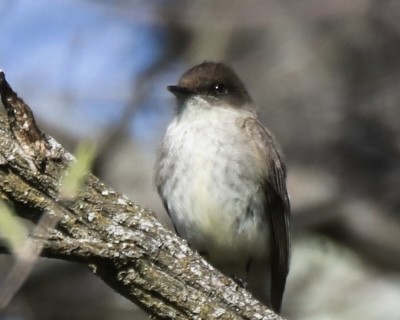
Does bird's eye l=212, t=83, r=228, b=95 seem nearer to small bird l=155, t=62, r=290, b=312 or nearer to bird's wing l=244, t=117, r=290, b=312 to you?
small bird l=155, t=62, r=290, b=312

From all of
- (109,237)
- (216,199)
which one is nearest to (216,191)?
(216,199)

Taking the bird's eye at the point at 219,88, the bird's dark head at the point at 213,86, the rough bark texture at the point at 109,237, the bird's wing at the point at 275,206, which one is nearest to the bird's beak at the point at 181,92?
the bird's dark head at the point at 213,86

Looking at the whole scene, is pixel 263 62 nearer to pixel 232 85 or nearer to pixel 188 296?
pixel 232 85

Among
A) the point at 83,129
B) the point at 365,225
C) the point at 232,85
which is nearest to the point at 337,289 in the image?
the point at 365,225

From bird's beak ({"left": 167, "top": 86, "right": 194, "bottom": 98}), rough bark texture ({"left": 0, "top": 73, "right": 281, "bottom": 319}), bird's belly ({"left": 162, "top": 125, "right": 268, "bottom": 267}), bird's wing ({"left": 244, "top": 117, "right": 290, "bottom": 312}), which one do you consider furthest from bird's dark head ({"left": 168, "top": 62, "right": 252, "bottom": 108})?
rough bark texture ({"left": 0, "top": 73, "right": 281, "bottom": 319})

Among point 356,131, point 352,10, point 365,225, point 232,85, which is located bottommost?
point 232,85

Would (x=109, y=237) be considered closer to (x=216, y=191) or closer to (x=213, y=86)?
(x=216, y=191)
